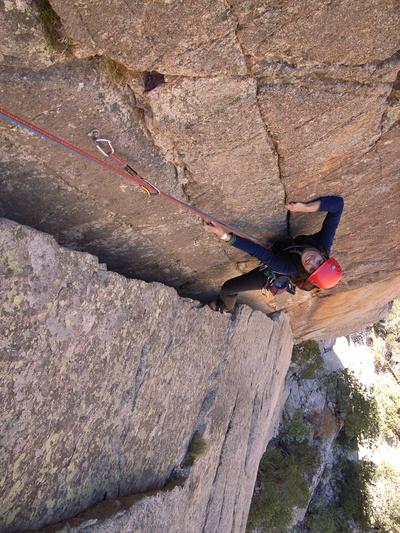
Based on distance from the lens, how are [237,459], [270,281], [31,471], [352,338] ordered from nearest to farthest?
[31,471] < [270,281] < [237,459] < [352,338]

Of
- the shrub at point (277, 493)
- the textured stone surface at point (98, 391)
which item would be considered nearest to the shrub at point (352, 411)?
the shrub at point (277, 493)

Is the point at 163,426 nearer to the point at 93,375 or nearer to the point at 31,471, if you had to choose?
the point at 93,375

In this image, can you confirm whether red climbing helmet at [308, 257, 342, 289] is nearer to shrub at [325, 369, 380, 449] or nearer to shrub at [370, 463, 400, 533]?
shrub at [325, 369, 380, 449]

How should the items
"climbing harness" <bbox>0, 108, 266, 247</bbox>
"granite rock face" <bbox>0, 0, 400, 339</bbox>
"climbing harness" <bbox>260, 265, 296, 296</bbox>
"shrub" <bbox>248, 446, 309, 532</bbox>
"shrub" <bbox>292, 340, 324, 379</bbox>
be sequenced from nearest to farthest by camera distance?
"granite rock face" <bbox>0, 0, 400, 339</bbox> → "climbing harness" <bbox>0, 108, 266, 247</bbox> → "climbing harness" <bbox>260, 265, 296, 296</bbox> → "shrub" <bbox>248, 446, 309, 532</bbox> → "shrub" <bbox>292, 340, 324, 379</bbox>

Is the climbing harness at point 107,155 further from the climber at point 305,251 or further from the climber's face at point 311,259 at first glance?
the climber's face at point 311,259

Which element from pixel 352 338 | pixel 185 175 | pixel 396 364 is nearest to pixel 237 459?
pixel 185 175

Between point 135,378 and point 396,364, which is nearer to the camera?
point 135,378

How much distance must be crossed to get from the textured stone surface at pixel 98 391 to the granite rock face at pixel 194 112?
2.46ft

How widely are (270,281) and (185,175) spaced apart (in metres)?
2.08

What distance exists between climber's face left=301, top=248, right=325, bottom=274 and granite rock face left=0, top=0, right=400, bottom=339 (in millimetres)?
475

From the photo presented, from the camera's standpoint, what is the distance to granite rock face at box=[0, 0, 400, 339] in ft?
6.57

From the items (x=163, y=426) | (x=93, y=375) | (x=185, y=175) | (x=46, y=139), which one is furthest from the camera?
(x=163, y=426)

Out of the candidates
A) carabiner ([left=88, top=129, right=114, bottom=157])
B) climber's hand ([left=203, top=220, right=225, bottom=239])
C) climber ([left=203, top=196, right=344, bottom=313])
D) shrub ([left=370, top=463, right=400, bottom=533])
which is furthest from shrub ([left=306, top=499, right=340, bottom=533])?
carabiner ([left=88, top=129, right=114, bottom=157])

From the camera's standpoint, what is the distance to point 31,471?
7.59 feet
